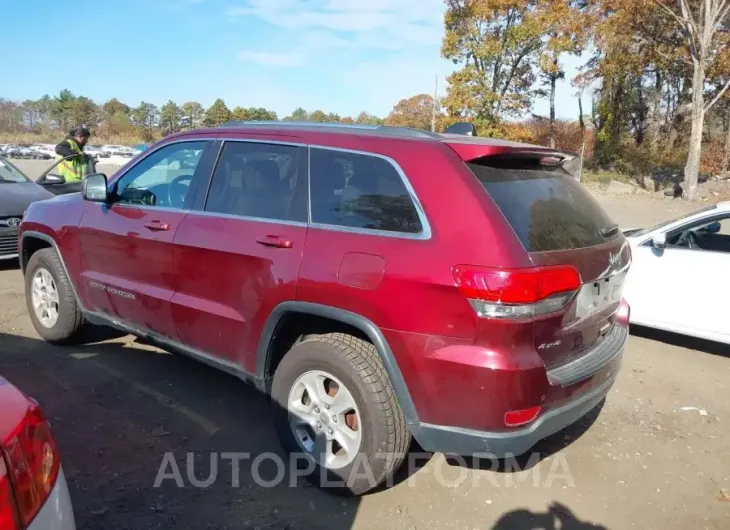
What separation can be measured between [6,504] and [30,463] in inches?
6.1

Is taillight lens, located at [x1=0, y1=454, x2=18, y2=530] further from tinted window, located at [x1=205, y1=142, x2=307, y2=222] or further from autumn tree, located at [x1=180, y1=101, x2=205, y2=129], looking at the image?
autumn tree, located at [x1=180, y1=101, x2=205, y2=129]

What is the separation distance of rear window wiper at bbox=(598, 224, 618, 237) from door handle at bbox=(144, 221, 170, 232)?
8.32 feet

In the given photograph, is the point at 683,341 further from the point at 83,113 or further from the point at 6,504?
the point at 83,113

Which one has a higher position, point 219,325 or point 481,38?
point 481,38

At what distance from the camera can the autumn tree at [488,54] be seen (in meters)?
27.6

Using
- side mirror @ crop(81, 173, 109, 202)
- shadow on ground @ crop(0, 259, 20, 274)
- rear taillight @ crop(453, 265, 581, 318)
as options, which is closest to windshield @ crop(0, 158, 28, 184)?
shadow on ground @ crop(0, 259, 20, 274)

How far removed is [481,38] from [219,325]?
28214 millimetres

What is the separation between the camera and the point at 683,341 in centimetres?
581

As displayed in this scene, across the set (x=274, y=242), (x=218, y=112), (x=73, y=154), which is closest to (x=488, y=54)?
(x=73, y=154)

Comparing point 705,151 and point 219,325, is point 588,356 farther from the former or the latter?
point 705,151

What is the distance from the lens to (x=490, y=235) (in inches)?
101

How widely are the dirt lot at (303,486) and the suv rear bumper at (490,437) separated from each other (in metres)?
0.46

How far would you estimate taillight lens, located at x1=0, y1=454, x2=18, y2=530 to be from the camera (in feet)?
4.72

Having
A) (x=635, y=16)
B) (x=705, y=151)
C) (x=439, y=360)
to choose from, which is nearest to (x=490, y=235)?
(x=439, y=360)
